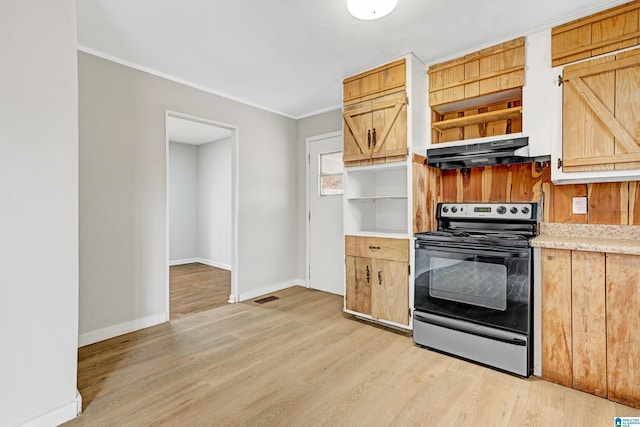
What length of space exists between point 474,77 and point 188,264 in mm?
5981

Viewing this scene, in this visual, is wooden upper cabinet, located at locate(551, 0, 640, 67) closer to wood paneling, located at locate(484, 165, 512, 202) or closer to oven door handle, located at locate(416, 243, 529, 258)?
wood paneling, located at locate(484, 165, 512, 202)

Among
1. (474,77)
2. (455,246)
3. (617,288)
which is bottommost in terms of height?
(617,288)

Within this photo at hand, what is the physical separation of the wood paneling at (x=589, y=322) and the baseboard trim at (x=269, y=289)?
3.27m

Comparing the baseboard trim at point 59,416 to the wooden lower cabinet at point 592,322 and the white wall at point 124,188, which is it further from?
the wooden lower cabinet at point 592,322

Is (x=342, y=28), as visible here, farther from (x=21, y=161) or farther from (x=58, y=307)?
(x=58, y=307)

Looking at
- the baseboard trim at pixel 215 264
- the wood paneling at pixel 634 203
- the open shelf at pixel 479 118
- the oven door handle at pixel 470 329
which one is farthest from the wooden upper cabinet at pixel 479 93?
the baseboard trim at pixel 215 264

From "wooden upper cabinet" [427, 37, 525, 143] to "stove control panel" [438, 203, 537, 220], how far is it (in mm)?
665

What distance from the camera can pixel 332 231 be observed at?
427cm

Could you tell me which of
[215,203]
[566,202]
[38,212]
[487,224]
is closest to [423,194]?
[487,224]

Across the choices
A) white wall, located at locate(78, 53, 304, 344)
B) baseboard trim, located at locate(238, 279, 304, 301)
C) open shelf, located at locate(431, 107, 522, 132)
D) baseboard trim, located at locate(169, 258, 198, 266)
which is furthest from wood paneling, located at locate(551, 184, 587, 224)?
baseboard trim, located at locate(169, 258, 198, 266)

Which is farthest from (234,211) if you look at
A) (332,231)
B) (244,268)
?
(332,231)

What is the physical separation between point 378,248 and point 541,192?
1.44m

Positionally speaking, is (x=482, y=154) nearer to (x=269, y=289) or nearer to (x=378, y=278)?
(x=378, y=278)

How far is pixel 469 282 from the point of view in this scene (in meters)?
2.41
